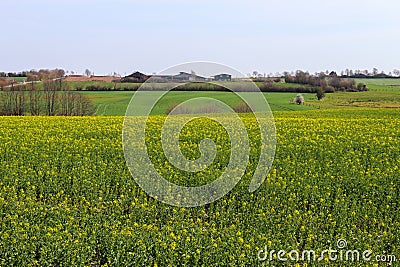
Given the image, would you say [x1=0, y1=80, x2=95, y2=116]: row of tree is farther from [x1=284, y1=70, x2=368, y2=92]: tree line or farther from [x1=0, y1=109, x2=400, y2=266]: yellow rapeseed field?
[x1=284, y1=70, x2=368, y2=92]: tree line

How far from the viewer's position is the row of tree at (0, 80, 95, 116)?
53.1 m

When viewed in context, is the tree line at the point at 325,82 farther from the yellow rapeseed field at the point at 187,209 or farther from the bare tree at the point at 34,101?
the yellow rapeseed field at the point at 187,209

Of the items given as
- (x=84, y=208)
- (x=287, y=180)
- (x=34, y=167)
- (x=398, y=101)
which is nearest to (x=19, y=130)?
(x=34, y=167)

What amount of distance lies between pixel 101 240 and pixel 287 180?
6.48 metres

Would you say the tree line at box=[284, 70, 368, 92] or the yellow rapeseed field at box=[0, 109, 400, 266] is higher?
the tree line at box=[284, 70, 368, 92]

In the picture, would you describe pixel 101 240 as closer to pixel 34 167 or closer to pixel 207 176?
pixel 207 176

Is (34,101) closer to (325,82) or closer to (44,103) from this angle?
(44,103)

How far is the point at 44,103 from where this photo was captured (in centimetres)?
5572

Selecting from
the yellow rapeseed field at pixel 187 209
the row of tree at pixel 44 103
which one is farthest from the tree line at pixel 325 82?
the yellow rapeseed field at pixel 187 209

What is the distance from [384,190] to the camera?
42.4 feet

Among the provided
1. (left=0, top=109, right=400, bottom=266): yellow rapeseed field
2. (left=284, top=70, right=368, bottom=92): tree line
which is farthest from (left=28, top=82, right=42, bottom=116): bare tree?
(left=284, top=70, right=368, bottom=92): tree line

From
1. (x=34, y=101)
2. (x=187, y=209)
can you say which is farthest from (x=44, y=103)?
(x=187, y=209)

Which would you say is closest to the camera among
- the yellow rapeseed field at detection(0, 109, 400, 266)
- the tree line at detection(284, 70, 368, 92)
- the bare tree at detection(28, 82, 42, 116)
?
the yellow rapeseed field at detection(0, 109, 400, 266)

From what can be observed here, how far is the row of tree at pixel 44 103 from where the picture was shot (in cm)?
5310
